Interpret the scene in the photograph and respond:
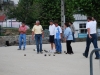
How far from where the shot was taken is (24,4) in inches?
1893

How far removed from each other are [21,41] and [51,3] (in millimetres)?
23734

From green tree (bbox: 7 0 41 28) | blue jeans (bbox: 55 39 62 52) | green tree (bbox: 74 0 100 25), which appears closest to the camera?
blue jeans (bbox: 55 39 62 52)

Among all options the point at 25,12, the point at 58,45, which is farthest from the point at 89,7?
the point at 25,12

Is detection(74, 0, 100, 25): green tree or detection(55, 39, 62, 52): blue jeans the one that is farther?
detection(74, 0, 100, 25): green tree

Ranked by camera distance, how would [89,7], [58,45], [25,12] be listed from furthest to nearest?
[25,12] → [89,7] → [58,45]

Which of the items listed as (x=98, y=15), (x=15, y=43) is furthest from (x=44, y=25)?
(x=15, y=43)

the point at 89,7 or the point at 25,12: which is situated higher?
the point at 25,12

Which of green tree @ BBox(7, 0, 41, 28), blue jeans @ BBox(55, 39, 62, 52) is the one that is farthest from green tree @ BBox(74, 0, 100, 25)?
blue jeans @ BBox(55, 39, 62, 52)

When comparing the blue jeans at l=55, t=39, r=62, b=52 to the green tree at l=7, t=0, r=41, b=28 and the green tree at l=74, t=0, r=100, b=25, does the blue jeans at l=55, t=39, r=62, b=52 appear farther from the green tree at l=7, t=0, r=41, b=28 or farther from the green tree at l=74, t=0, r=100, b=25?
the green tree at l=7, t=0, r=41, b=28

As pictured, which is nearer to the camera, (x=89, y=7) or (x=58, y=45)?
(x=58, y=45)

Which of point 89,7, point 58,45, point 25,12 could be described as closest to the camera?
point 58,45

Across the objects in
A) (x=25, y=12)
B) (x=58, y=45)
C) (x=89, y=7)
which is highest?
(x=25, y=12)

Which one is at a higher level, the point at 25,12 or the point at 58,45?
the point at 25,12

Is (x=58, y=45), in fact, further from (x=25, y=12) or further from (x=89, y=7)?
(x=25, y=12)
